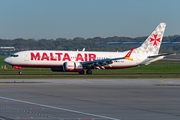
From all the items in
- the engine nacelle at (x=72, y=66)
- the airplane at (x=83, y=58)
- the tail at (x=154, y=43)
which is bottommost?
the engine nacelle at (x=72, y=66)

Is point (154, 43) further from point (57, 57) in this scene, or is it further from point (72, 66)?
point (57, 57)

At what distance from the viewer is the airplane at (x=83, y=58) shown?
4856 cm

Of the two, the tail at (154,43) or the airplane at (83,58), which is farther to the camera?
the tail at (154,43)

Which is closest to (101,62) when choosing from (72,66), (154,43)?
(72,66)

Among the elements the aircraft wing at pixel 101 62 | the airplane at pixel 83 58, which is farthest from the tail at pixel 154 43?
the aircraft wing at pixel 101 62

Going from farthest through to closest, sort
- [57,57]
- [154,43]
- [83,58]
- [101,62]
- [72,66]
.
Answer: [154,43] < [83,58] < [101,62] < [57,57] < [72,66]

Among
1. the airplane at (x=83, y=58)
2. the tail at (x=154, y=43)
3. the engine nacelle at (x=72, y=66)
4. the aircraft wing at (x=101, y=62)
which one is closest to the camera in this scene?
the engine nacelle at (x=72, y=66)

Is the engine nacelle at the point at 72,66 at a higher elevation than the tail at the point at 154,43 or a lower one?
lower

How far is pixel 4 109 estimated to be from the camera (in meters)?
15.9

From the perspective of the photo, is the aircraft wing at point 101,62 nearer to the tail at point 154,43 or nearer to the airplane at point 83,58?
the airplane at point 83,58

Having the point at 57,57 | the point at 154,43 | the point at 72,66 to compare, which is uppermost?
the point at 154,43

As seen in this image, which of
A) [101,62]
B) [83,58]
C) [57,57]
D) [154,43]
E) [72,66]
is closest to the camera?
[72,66]

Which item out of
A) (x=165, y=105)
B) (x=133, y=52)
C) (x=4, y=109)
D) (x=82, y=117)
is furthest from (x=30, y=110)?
(x=133, y=52)

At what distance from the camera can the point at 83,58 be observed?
167ft
